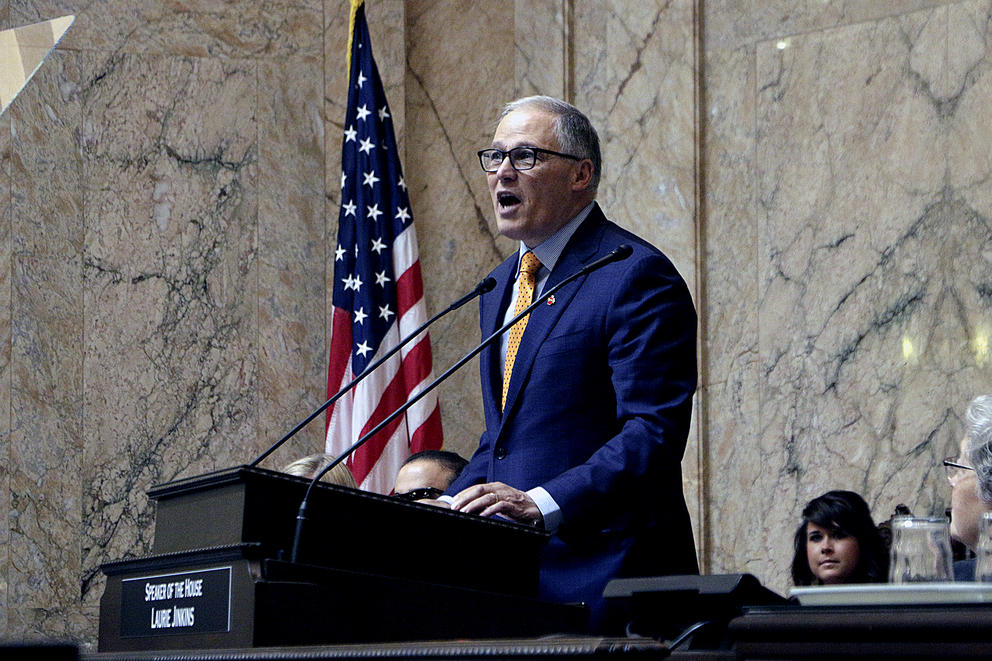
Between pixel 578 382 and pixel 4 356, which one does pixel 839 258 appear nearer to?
pixel 578 382

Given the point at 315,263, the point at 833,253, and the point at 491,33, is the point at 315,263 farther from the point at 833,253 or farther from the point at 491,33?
the point at 833,253

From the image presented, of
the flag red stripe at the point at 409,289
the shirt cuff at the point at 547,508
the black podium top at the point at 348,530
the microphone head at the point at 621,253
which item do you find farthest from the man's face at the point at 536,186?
the flag red stripe at the point at 409,289

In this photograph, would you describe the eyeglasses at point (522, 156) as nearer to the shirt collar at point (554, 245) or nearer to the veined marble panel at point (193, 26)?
the shirt collar at point (554, 245)

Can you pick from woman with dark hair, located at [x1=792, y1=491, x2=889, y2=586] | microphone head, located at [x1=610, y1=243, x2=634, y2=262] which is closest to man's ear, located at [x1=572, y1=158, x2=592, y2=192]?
microphone head, located at [x1=610, y1=243, x2=634, y2=262]

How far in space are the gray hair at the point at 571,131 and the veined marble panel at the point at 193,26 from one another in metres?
3.78

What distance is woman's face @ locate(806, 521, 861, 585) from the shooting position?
495cm

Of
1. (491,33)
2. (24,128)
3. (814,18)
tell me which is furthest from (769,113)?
(24,128)

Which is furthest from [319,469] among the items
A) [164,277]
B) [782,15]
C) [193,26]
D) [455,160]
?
[782,15]

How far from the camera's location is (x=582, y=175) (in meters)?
3.45

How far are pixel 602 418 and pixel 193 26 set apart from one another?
450 cm

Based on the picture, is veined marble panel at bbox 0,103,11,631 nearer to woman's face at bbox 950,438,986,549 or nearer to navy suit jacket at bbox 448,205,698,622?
navy suit jacket at bbox 448,205,698,622

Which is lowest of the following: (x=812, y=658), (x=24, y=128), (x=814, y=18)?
(x=812, y=658)

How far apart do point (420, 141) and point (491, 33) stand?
671mm

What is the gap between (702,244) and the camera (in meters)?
6.57
